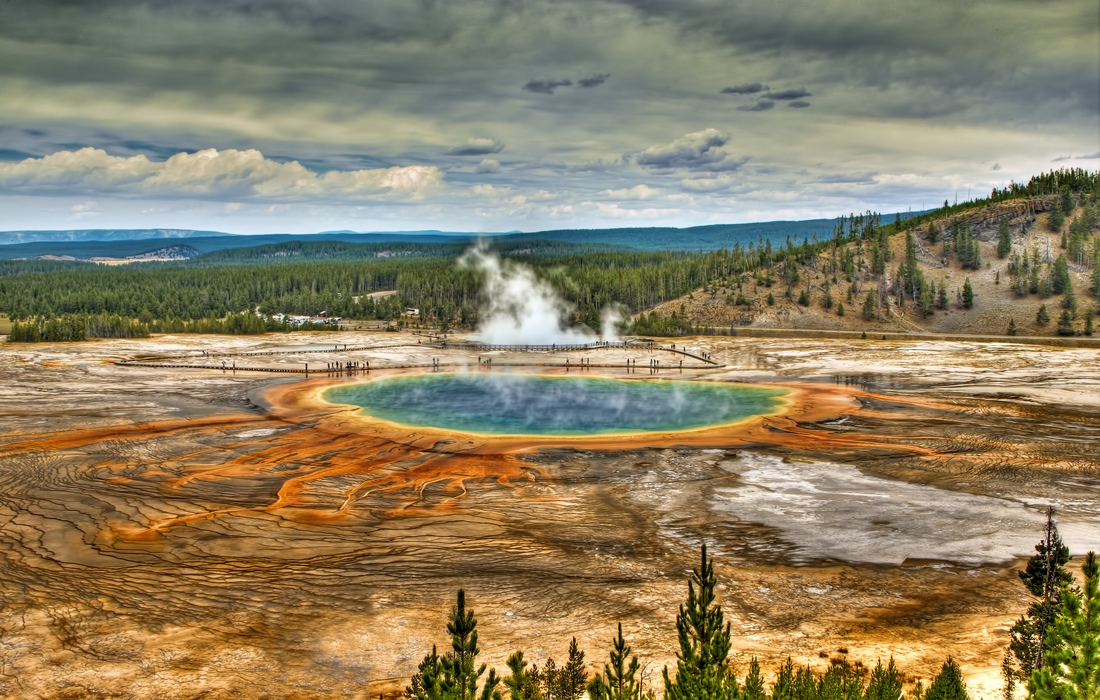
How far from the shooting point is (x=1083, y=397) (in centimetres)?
5016

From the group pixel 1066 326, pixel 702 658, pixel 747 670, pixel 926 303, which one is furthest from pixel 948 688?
pixel 926 303

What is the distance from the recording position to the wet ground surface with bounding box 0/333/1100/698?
17438 millimetres

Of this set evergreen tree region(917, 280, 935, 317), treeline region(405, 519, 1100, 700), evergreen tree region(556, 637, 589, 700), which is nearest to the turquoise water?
evergreen tree region(556, 637, 589, 700)

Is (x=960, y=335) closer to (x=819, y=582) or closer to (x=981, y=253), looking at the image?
(x=981, y=253)

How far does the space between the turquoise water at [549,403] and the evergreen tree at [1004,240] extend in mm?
85147

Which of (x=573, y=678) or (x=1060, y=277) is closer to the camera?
(x=573, y=678)

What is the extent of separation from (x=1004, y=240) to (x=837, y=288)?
2838cm

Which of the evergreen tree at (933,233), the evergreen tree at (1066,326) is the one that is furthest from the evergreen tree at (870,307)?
the evergreen tree at (933,233)

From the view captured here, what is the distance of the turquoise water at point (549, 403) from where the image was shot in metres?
44.2

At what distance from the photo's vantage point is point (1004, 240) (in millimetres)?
121812

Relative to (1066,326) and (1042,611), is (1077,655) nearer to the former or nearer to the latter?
(1042,611)

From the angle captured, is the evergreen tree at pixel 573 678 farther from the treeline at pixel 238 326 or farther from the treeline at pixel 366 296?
the treeline at pixel 238 326

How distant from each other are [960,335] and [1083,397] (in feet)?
170

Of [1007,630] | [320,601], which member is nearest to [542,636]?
[320,601]
